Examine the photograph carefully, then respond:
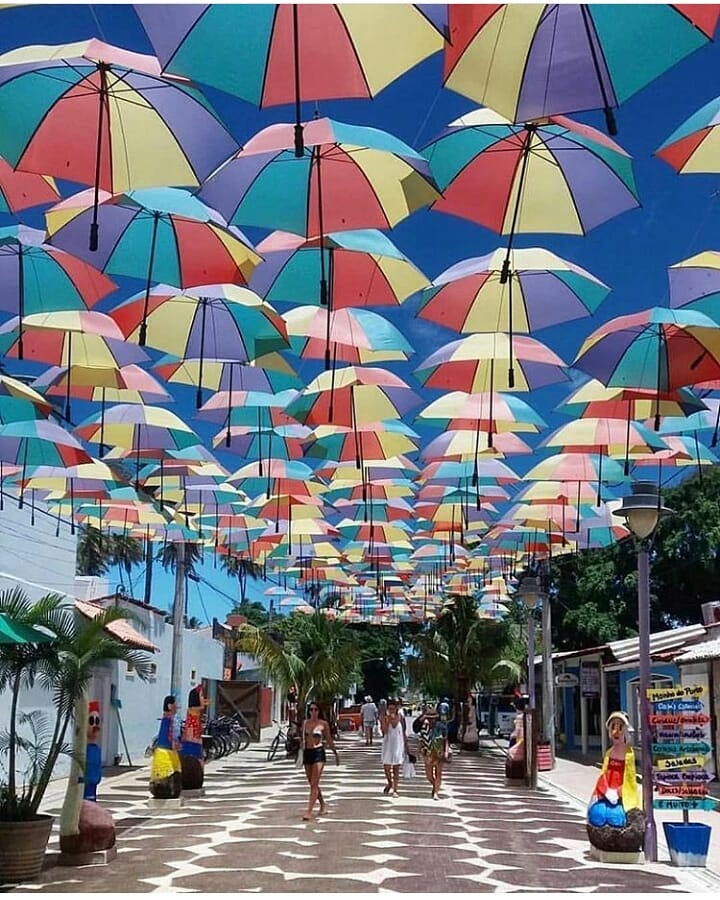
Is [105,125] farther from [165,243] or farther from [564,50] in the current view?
[564,50]

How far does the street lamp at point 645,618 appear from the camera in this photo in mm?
12430

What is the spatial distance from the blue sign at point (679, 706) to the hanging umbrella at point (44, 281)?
7782 mm

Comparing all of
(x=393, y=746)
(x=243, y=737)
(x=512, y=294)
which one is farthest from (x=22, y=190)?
(x=243, y=737)

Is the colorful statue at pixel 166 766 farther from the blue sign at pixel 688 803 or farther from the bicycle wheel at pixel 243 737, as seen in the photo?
the bicycle wheel at pixel 243 737

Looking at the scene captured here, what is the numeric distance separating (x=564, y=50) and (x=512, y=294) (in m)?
5.17

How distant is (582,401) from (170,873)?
791cm

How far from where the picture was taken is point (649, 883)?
1102 centimetres

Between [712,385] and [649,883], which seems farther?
[712,385]

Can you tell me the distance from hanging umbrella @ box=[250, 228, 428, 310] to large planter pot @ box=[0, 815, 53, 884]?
602 cm

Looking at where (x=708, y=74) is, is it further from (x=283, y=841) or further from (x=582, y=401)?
(x=283, y=841)

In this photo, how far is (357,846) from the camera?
43.5ft

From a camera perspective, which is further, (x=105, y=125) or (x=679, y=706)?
(x=679, y=706)

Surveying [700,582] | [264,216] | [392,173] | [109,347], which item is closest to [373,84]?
[392,173]

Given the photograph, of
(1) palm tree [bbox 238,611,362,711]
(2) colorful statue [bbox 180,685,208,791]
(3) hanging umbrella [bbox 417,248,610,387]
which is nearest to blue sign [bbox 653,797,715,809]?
(3) hanging umbrella [bbox 417,248,610,387]
